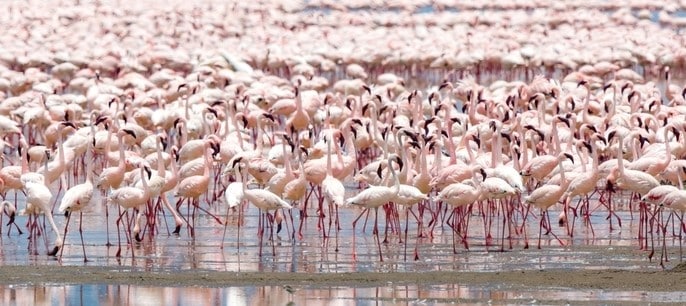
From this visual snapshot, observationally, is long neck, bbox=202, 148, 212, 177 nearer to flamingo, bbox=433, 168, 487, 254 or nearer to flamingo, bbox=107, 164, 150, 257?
flamingo, bbox=107, 164, 150, 257

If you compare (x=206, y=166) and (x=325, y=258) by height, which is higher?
(x=206, y=166)

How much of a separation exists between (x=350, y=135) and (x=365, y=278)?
494 cm

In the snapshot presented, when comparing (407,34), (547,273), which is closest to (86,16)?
(407,34)

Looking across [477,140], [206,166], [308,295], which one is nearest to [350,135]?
[477,140]

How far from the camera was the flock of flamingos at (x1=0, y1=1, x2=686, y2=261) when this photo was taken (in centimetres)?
1423

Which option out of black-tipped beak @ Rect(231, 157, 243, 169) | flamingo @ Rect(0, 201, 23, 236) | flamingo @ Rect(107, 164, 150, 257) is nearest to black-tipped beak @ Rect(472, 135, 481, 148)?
black-tipped beak @ Rect(231, 157, 243, 169)

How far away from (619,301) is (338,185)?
→ 4171 millimetres

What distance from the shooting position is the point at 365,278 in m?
11.7

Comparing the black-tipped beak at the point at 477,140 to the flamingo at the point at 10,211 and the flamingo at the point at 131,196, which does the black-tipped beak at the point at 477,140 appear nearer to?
the flamingo at the point at 131,196

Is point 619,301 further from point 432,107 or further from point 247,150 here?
point 432,107

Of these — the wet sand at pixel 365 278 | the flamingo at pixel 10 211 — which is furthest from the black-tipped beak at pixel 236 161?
the wet sand at pixel 365 278

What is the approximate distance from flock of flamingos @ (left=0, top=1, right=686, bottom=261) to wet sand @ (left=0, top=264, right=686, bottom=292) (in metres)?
1.19

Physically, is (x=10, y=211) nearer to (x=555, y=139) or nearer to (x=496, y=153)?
(x=496, y=153)

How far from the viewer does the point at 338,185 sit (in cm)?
1420
